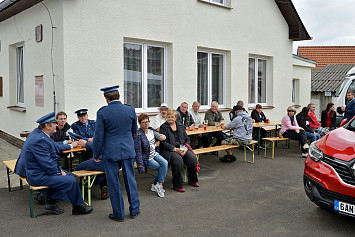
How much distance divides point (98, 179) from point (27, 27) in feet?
16.9

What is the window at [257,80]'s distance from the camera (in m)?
12.6

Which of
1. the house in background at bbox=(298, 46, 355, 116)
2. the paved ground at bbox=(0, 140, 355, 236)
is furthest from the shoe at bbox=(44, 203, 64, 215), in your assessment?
the house in background at bbox=(298, 46, 355, 116)

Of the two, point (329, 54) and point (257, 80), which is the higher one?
point (329, 54)

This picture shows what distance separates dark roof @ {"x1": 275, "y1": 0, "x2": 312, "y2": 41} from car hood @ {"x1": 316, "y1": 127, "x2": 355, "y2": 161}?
887cm

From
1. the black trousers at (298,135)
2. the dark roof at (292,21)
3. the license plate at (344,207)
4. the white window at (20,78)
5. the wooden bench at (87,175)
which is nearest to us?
the license plate at (344,207)

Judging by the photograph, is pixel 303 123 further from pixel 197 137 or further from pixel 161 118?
pixel 161 118

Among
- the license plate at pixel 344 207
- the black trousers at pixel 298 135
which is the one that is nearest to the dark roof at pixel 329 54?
the black trousers at pixel 298 135

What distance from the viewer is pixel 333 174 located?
436 cm

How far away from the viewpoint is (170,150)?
670 centimetres

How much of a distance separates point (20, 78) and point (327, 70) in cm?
1792

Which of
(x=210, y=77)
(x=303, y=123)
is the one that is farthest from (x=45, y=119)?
(x=303, y=123)

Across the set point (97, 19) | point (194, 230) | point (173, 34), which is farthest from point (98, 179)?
point (173, 34)

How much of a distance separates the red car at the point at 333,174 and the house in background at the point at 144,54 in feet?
16.7

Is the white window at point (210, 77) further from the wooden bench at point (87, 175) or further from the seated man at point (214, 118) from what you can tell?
the wooden bench at point (87, 175)
